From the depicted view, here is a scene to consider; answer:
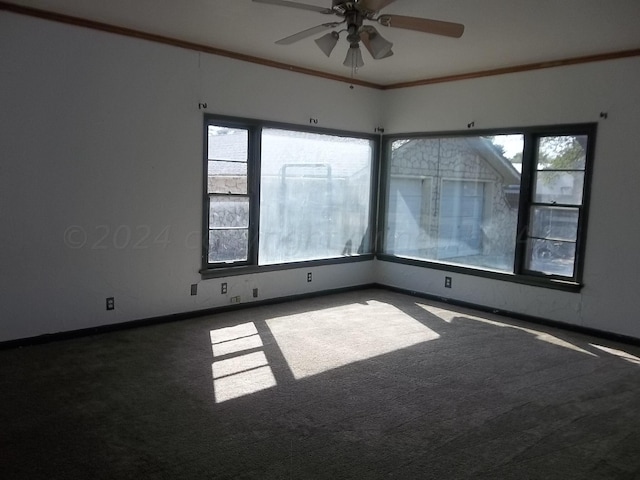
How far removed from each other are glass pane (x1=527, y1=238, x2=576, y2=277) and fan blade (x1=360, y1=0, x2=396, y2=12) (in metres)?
3.34

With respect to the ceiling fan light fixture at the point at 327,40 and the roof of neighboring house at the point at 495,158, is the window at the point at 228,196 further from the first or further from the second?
the roof of neighboring house at the point at 495,158

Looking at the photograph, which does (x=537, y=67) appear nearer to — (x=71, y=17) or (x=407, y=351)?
(x=407, y=351)

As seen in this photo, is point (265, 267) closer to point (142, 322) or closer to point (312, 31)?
point (142, 322)

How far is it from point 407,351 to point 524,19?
2.77 m

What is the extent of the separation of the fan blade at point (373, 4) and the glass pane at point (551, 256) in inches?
131

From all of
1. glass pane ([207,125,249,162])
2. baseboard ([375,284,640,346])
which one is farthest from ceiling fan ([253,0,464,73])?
baseboard ([375,284,640,346])

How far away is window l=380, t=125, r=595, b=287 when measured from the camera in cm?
533

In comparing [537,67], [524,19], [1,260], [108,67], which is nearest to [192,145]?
[108,67]

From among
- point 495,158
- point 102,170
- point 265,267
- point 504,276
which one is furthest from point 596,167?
point 102,170

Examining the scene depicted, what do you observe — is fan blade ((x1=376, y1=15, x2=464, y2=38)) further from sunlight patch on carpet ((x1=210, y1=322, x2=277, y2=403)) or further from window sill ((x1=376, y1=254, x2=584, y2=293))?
window sill ((x1=376, y1=254, x2=584, y2=293))

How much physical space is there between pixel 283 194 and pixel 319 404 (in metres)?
3.07

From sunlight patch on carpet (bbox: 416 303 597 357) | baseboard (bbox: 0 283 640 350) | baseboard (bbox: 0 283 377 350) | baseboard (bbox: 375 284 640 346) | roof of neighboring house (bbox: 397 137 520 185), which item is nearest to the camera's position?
baseboard (bbox: 0 283 377 350)

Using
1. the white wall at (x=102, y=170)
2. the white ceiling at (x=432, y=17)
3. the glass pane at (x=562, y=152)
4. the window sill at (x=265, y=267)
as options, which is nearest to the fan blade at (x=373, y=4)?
the white ceiling at (x=432, y=17)

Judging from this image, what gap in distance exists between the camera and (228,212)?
5551mm
